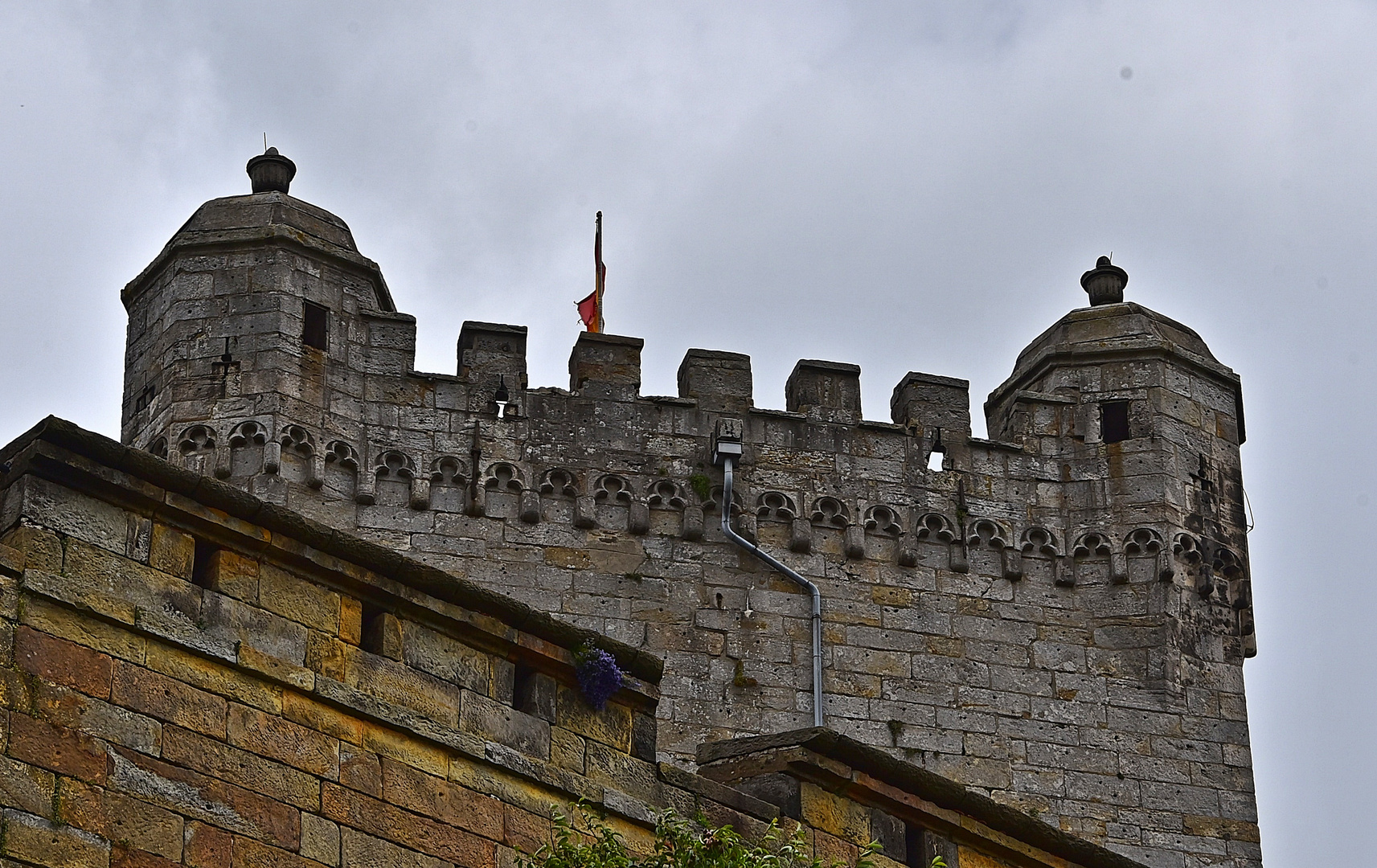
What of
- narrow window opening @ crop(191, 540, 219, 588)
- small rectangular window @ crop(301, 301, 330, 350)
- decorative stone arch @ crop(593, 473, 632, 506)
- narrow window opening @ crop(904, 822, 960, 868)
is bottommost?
narrow window opening @ crop(904, 822, 960, 868)

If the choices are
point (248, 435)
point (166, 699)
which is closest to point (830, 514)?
point (248, 435)

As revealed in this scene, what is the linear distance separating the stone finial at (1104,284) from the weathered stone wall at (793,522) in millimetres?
1467

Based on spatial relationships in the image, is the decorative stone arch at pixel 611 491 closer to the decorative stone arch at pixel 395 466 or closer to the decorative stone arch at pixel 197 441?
the decorative stone arch at pixel 395 466

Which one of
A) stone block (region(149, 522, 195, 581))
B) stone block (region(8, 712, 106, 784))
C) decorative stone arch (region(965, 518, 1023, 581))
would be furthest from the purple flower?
decorative stone arch (region(965, 518, 1023, 581))

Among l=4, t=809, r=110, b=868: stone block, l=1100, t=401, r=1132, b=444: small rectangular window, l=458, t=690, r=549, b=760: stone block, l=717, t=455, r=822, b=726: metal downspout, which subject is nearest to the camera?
l=4, t=809, r=110, b=868: stone block

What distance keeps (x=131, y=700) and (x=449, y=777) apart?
5.49 feet

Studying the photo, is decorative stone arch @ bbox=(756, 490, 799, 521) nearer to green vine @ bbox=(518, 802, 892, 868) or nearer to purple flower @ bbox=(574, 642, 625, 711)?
purple flower @ bbox=(574, 642, 625, 711)

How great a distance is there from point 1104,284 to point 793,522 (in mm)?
4064

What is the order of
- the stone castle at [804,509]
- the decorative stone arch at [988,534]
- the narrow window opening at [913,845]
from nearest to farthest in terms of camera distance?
the narrow window opening at [913,845] → the stone castle at [804,509] → the decorative stone arch at [988,534]

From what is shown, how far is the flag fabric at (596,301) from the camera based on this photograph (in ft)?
87.0

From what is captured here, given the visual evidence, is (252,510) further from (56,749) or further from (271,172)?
(271,172)

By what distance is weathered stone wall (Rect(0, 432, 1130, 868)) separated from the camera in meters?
11.7

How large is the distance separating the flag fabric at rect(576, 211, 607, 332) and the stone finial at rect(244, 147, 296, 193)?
3.46m

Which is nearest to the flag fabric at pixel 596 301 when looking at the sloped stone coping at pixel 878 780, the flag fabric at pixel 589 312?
the flag fabric at pixel 589 312
